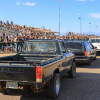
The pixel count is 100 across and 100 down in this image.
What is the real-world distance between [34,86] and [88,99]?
1747 millimetres

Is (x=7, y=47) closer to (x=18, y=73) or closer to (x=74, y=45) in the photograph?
(x=74, y=45)

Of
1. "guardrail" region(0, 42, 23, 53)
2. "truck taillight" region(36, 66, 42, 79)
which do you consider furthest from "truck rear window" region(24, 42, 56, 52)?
"guardrail" region(0, 42, 23, 53)

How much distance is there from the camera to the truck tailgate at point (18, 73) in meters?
3.85

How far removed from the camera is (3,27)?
1073 inches

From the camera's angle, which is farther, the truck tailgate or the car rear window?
the car rear window

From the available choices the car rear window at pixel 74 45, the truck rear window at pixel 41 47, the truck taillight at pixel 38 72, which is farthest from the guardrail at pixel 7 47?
the truck taillight at pixel 38 72

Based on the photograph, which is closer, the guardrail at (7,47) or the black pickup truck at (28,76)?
the black pickup truck at (28,76)

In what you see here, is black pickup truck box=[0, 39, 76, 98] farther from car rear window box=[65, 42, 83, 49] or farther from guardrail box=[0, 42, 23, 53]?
guardrail box=[0, 42, 23, 53]

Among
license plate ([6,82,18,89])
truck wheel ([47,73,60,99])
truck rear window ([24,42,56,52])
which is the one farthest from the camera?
truck rear window ([24,42,56,52])

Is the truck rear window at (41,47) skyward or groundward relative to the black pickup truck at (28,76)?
skyward

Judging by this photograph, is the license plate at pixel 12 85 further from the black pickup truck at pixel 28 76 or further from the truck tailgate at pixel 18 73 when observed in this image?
the truck tailgate at pixel 18 73

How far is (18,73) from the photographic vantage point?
3900 mm

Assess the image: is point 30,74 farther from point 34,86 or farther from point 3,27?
point 3,27

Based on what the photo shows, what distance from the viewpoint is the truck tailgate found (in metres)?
3.85
